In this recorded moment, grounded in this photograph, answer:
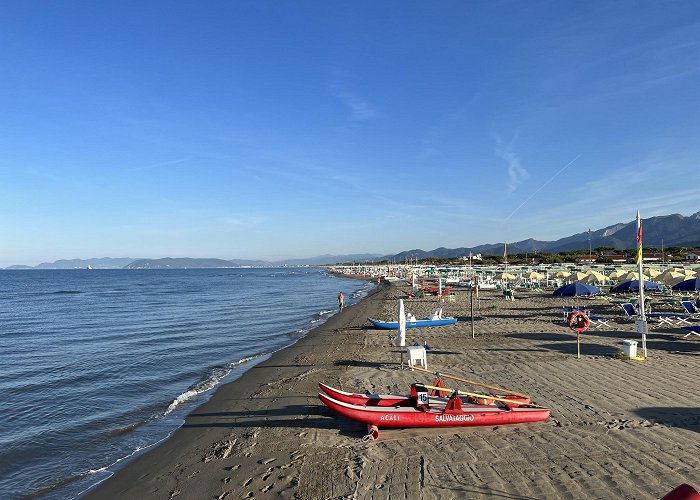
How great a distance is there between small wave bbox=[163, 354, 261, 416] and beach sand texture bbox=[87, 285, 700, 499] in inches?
36.1

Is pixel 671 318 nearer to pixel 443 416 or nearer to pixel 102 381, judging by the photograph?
pixel 443 416

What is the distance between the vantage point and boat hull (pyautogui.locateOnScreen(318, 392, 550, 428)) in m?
8.54

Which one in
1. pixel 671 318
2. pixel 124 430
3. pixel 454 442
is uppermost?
pixel 671 318

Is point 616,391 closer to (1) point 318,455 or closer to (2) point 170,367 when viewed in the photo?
(1) point 318,455

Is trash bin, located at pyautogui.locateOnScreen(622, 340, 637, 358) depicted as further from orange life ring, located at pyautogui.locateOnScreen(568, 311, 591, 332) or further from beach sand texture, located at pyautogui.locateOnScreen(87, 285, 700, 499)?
orange life ring, located at pyautogui.locateOnScreen(568, 311, 591, 332)

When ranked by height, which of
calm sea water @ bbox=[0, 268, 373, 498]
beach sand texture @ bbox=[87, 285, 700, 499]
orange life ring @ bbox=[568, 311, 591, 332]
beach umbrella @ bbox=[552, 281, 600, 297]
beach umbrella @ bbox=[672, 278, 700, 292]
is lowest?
calm sea water @ bbox=[0, 268, 373, 498]

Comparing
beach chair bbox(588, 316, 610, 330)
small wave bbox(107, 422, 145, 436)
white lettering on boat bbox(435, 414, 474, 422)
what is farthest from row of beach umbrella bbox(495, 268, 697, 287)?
small wave bbox(107, 422, 145, 436)

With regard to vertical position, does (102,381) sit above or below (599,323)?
below

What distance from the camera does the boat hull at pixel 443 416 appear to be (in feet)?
28.0

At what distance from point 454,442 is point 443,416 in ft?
1.95

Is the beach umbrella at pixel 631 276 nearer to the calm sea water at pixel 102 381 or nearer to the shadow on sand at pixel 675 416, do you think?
the calm sea water at pixel 102 381

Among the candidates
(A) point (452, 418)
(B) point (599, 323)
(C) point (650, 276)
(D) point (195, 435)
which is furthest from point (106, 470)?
(C) point (650, 276)

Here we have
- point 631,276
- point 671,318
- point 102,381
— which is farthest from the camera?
point 631,276

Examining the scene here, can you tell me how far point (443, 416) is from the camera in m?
8.52
